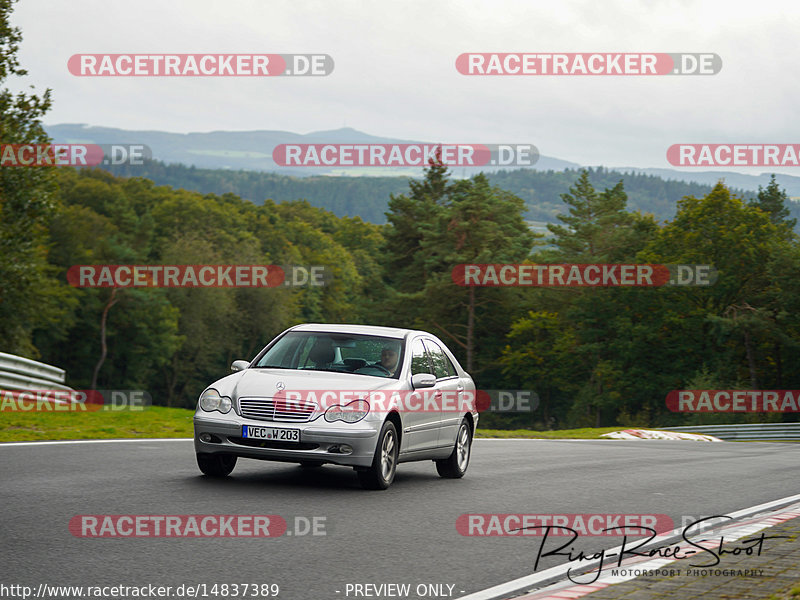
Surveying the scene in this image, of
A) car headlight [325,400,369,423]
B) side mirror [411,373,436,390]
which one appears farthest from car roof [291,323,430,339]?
car headlight [325,400,369,423]

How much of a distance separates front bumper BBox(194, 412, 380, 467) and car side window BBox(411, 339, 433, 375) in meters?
1.51

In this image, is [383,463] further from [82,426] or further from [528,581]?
[82,426]

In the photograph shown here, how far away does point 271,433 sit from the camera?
1052 centimetres

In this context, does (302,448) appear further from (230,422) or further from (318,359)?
(318,359)

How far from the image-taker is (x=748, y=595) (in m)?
6.18

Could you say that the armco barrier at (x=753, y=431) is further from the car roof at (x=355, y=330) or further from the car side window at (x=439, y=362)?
the car roof at (x=355, y=330)

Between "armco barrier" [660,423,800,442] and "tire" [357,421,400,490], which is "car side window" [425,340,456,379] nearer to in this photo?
"tire" [357,421,400,490]

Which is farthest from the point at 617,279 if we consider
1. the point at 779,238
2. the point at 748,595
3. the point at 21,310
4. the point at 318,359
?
the point at 748,595

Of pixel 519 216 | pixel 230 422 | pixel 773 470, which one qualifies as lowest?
pixel 773 470

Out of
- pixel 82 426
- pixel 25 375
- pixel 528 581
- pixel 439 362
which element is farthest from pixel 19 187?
pixel 528 581

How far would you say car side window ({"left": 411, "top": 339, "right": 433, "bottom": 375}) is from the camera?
1209cm

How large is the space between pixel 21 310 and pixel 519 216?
4143 centimetres

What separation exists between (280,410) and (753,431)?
37.0 metres

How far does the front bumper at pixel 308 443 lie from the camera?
10492mm
